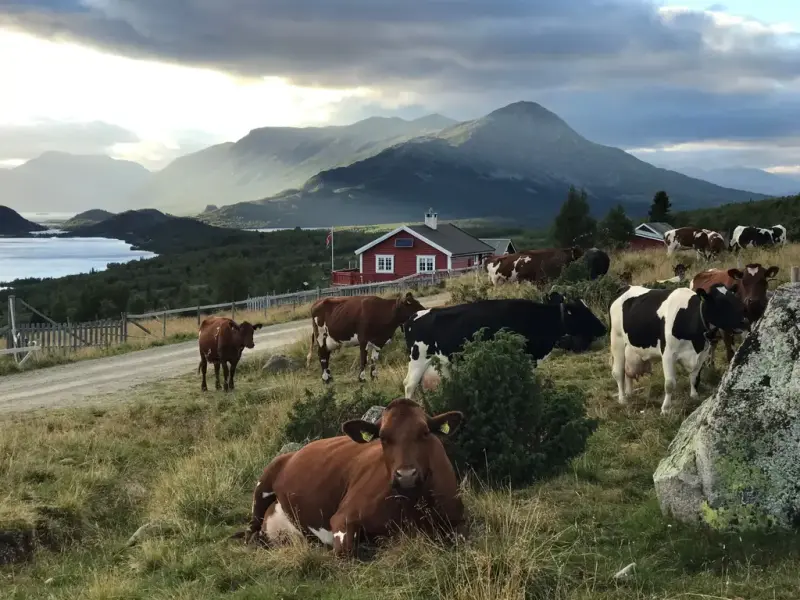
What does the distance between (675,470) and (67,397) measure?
14844 mm

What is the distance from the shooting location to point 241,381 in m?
17.8

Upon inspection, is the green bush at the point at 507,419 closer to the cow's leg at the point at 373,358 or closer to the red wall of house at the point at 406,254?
the cow's leg at the point at 373,358

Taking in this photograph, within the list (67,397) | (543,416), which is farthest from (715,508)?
(67,397)

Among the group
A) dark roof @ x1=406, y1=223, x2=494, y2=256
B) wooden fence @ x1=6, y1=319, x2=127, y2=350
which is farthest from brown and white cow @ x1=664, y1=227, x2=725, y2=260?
dark roof @ x1=406, y1=223, x2=494, y2=256

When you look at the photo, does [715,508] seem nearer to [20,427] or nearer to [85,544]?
[85,544]

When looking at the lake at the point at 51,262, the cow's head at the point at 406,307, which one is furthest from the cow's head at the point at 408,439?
the lake at the point at 51,262

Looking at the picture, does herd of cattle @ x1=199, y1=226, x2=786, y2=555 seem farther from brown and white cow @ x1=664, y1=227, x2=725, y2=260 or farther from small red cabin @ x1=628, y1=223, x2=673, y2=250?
small red cabin @ x1=628, y1=223, x2=673, y2=250

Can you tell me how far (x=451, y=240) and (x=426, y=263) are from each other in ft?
11.8

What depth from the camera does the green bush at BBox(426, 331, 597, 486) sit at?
7258 millimetres

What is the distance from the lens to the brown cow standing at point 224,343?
16.4 metres

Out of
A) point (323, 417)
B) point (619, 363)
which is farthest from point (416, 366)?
point (619, 363)

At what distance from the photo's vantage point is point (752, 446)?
5.42 m

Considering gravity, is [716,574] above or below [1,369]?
above

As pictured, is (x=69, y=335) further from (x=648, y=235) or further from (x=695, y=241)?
(x=648, y=235)
